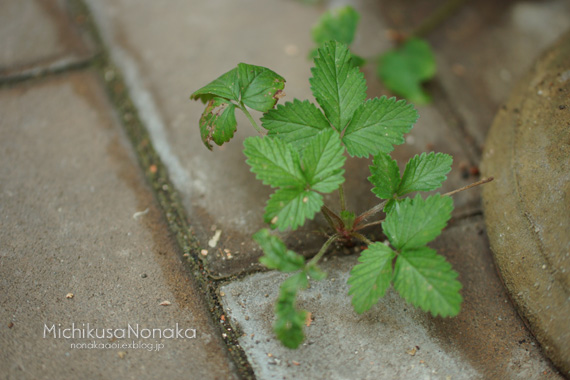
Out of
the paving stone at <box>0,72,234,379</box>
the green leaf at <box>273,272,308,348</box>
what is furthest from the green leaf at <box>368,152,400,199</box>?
the paving stone at <box>0,72,234,379</box>

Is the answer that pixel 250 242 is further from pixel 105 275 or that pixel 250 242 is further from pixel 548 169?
pixel 548 169

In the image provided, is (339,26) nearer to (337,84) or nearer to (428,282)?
(337,84)

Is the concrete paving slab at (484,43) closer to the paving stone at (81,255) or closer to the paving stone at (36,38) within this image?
the paving stone at (81,255)

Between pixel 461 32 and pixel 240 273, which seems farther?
pixel 461 32

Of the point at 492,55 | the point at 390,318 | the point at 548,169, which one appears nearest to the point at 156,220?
the point at 390,318

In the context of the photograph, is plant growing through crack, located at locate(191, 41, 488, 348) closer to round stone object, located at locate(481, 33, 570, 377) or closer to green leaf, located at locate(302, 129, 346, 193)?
green leaf, located at locate(302, 129, 346, 193)
